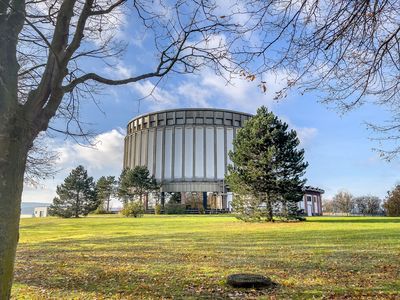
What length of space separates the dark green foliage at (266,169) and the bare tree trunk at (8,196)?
69.5 feet

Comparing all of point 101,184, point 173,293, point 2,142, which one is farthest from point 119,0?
point 101,184

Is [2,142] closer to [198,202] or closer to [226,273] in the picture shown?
[226,273]

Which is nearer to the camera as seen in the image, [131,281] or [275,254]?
[131,281]

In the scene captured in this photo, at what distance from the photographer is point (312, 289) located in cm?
589

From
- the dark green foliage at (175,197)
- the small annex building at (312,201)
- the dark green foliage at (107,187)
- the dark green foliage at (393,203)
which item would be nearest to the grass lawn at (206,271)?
the dark green foliage at (393,203)

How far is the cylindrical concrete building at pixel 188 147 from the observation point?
79.3 m

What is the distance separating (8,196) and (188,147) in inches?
3075

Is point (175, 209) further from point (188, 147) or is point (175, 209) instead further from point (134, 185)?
point (188, 147)

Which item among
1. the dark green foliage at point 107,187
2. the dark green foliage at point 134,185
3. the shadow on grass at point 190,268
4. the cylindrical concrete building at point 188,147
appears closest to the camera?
the shadow on grass at point 190,268

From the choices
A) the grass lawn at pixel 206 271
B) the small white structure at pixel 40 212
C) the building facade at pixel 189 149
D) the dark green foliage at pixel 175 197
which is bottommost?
the grass lawn at pixel 206 271

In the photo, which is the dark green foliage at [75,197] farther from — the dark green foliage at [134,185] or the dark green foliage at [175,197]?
the dark green foliage at [175,197]

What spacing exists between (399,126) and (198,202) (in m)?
60.9

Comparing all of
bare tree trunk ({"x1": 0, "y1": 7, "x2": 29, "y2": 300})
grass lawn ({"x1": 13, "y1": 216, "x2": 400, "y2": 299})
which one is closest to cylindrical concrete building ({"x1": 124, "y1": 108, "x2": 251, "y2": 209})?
grass lawn ({"x1": 13, "y1": 216, "x2": 400, "y2": 299})

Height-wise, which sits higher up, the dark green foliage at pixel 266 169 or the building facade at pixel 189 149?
the building facade at pixel 189 149
